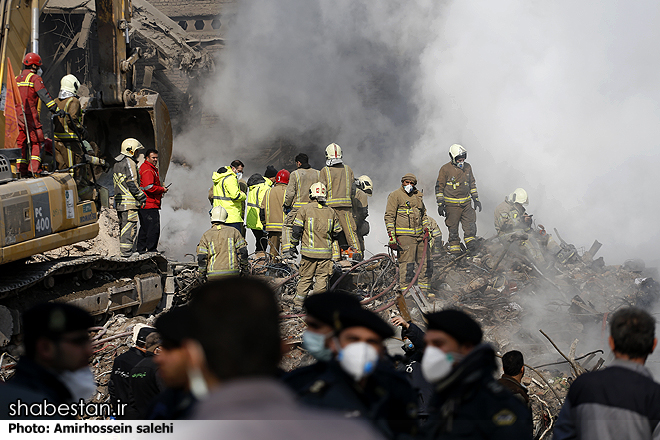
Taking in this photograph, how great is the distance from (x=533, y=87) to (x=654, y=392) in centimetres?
1273

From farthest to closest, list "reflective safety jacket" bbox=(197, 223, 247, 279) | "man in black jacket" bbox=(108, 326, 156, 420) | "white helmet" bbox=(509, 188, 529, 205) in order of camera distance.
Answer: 1. "white helmet" bbox=(509, 188, 529, 205)
2. "reflective safety jacket" bbox=(197, 223, 247, 279)
3. "man in black jacket" bbox=(108, 326, 156, 420)

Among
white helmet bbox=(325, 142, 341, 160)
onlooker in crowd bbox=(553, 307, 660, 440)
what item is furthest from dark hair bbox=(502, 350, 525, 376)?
white helmet bbox=(325, 142, 341, 160)

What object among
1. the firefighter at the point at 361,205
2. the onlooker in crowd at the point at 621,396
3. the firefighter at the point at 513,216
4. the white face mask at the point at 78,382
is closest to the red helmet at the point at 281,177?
the firefighter at the point at 361,205

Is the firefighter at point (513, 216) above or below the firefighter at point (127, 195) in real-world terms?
below

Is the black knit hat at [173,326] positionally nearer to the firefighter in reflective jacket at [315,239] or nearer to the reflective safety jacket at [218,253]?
the reflective safety jacket at [218,253]

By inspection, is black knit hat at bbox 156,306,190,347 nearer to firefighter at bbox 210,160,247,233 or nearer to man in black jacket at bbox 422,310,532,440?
man in black jacket at bbox 422,310,532,440

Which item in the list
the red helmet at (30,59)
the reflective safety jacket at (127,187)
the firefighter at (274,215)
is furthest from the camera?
the firefighter at (274,215)

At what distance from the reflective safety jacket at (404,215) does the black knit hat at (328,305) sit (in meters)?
6.50

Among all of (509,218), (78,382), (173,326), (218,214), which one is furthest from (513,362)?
(509,218)

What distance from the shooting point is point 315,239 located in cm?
754

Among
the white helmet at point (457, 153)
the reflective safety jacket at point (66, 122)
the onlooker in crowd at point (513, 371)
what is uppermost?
the reflective safety jacket at point (66, 122)

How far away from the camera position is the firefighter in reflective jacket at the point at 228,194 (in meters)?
9.12

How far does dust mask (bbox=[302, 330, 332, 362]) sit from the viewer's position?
7.34 ft

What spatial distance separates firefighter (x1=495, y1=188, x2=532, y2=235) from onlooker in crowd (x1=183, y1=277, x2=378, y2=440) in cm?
962
